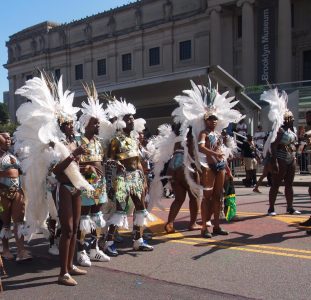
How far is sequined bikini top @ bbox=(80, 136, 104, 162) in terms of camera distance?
5902 mm

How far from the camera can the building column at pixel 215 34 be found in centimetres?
4300

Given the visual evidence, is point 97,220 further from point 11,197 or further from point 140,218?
point 11,197

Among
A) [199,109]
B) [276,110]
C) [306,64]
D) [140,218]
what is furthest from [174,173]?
[306,64]

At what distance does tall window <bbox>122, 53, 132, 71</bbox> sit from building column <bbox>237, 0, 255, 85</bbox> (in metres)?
16.4

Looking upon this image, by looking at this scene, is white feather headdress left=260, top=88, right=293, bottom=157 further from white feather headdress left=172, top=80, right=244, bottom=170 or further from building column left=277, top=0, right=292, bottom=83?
building column left=277, top=0, right=292, bottom=83

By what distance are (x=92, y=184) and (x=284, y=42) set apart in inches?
1377

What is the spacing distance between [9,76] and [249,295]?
67.1 m

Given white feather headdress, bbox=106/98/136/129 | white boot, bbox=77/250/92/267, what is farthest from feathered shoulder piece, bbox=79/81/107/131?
white boot, bbox=77/250/92/267

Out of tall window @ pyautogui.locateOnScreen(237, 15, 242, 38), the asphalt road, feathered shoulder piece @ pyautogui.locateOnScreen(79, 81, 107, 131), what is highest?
tall window @ pyautogui.locateOnScreen(237, 15, 242, 38)

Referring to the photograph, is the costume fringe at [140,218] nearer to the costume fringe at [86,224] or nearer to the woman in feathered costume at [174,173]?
the costume fringe at [86,224]

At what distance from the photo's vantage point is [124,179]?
641 centimetres

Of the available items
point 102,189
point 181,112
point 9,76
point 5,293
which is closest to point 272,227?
point 181,112

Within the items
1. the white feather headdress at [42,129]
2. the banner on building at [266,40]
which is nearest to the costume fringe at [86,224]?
the white feather headdress at [42,129]

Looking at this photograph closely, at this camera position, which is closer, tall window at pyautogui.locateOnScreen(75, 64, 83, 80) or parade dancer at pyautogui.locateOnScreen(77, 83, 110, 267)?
parade dancer at pyautogui.locateOnScreen(77, 83, 110, 267)
